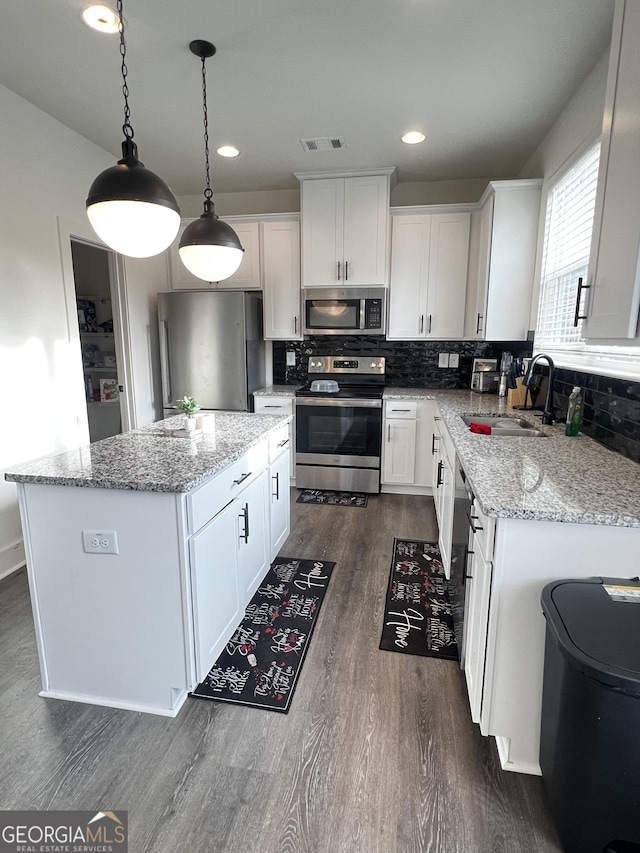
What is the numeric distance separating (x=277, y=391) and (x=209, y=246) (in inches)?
81.5

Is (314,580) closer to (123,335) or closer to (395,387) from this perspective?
(395,387)

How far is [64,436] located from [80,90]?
7.00 ft

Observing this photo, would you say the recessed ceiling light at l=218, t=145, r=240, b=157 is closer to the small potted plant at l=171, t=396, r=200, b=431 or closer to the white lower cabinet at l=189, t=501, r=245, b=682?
the small potted plant at l=171, t=396, r=200, b=431

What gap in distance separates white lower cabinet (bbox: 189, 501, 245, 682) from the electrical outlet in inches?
11.0

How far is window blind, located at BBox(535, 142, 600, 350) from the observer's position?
8.14ft

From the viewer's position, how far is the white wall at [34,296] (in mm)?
2662

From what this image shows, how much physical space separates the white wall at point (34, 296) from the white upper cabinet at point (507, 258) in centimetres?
302

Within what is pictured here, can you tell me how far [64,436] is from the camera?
319 centimetres

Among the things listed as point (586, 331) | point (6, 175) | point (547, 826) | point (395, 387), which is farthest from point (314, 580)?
point (6, 175)

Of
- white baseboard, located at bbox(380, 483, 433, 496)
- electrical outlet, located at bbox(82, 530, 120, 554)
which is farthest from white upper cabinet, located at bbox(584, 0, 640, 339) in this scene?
white baseboard, located at bbox(380, 483, 433, 496)

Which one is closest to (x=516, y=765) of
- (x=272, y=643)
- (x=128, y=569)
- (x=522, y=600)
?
(x=522, y=600)

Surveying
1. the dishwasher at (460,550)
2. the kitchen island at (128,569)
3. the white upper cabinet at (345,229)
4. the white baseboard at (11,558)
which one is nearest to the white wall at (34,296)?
the white baseboard at (11,558)

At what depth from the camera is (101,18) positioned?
1.98 m

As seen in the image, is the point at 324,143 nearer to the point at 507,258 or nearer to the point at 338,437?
the point at 507,258
